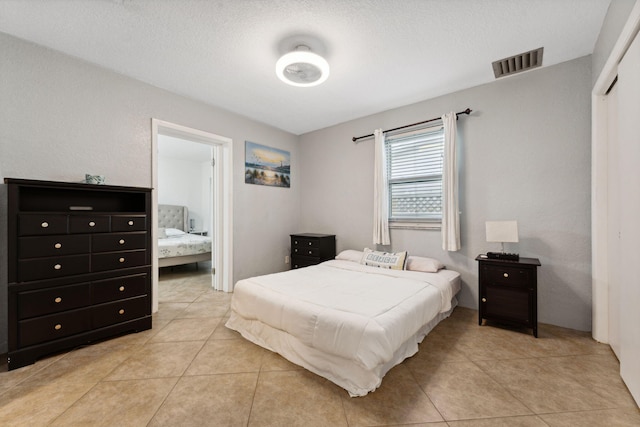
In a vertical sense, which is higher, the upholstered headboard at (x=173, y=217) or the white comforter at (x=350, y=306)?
the upholstered headboard at (x=173, y=217)

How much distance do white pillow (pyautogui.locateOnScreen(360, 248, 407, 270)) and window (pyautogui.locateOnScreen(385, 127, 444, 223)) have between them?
641 mm

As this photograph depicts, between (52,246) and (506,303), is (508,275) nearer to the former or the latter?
(506,303)

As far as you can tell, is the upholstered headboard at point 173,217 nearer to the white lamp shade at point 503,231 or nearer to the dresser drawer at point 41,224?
the dresser drawer at point 41,224

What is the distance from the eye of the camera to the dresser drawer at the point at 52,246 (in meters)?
1.94

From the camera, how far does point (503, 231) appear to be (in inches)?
100

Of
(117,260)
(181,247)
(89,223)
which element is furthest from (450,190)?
(181,247)

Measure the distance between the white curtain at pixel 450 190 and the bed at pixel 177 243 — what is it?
4.41 m

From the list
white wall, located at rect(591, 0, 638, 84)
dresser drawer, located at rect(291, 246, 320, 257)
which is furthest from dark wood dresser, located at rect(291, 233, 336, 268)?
white wall, located at rect(591, 0, 638, 84)

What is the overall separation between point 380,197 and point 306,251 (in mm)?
1476

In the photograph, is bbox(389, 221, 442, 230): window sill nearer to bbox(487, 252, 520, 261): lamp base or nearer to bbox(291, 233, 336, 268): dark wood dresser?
bbox(487, 252, 520, 261): lamp base

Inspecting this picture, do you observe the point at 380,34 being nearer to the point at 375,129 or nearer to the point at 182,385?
the point at 375,129

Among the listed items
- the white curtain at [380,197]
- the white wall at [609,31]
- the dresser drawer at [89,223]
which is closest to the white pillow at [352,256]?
the white curtain at [380,197]

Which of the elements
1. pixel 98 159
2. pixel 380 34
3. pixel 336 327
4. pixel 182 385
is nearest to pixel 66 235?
pixel 98 159

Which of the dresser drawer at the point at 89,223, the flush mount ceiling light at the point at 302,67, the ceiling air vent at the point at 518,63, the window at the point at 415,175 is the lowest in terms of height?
the dresser drawer at the point at 89,223
